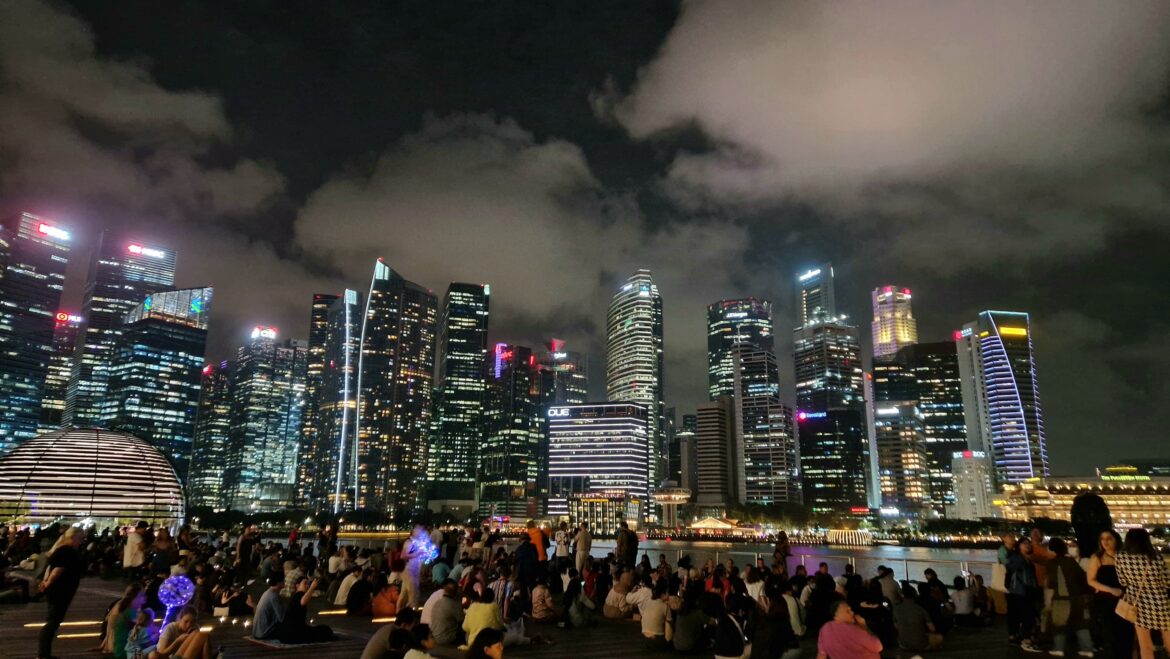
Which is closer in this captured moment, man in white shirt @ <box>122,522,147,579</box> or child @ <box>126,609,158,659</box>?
child @ <box>126,609,158,659</box>

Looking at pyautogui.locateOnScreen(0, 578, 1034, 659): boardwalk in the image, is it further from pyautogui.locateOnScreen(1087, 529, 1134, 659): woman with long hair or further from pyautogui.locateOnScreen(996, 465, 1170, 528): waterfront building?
pyautogui.locateOnScreen(996, 465, 1170, 528): waterfront building

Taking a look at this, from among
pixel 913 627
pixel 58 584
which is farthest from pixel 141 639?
pixel 913 627

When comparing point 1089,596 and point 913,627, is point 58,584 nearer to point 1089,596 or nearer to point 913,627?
point 913,627

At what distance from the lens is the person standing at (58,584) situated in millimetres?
10383

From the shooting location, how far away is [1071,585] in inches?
464

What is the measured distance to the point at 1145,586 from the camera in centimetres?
870

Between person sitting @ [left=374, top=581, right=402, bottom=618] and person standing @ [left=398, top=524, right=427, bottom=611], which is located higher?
person standing @ [left=398, top=524, right=427, bottom=611]

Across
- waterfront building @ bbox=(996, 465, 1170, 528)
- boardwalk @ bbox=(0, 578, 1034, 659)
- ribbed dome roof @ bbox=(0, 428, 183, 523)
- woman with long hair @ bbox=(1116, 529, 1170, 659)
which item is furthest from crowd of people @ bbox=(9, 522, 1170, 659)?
waterfront building @ bbox=(996, 465, 1170, 528)

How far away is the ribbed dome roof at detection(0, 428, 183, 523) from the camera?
58.8 metres

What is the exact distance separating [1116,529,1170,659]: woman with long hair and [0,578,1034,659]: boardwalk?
396 centimetres

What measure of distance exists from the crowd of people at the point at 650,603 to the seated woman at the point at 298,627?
0.02m

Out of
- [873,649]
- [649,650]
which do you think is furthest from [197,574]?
[873,649]

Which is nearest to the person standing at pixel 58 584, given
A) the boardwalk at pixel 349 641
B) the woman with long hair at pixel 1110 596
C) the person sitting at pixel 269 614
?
the boardwalk at pixel 349 641

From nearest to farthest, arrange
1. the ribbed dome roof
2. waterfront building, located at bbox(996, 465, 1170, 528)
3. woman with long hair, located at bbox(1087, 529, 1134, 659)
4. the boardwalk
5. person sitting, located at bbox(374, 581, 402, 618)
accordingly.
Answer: woman with long hair, located at bbox(1087, 529, 1134, 659)
the boardwalk
person sitting, located at bbox(374, 581, 402, 618)
the ribbed dome roof
waterfront building, located at bbox(996, 465, 1170, 528)
